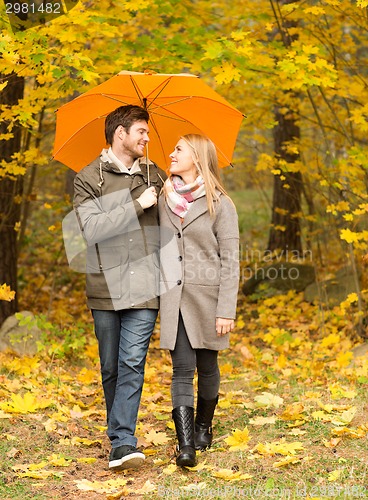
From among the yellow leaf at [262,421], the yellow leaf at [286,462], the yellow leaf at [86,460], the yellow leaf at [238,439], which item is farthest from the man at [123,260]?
the yellow leaf at [262,421]

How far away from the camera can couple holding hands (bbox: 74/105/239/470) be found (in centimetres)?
383

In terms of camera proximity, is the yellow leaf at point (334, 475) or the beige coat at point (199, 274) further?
the beige coat at point (199, 274)

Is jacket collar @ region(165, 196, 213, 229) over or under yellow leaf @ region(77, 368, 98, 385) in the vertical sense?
over

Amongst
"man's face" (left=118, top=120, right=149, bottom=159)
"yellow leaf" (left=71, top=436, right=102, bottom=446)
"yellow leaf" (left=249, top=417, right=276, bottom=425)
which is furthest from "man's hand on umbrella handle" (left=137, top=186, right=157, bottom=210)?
Result: "yellow leaf" (left=249, top=417, right=276, bottom=425)

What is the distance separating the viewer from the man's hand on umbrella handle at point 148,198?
12.3 feet

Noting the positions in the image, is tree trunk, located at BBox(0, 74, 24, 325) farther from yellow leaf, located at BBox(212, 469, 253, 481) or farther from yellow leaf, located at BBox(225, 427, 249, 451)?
yellow leaf, located at BBox(212, 469, 253, 481)

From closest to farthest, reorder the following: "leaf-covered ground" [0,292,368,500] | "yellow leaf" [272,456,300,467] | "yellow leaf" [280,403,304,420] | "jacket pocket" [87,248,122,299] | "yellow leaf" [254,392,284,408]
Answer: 1. "leaf-covered ground" [0,292,368,500]
2. "yellow leaf" [272,456,300,467]
3. "jacket pocket" [87,248,122,299]
4. "yellow leaf" [280,403,304,420]
5. "yellow leaf" [254,392,284,408]

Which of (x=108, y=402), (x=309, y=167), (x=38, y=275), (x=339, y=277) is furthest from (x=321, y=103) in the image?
(x=108, y=402)

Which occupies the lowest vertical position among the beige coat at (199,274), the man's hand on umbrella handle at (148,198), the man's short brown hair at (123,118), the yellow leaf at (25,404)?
the yellow leaf at (25,404)

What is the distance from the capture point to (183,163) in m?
3.89

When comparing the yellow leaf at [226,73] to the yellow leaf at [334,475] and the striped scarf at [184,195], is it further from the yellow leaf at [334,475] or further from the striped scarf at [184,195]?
the yellow leaf at [334,475]

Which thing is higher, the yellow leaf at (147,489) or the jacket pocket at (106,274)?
the jacket pocket at (106,274)

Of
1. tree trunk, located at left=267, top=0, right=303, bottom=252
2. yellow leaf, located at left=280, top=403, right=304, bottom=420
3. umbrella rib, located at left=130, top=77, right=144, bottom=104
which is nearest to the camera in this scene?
umbrella rib, located at left=130, top=77, right=144, bottom=104

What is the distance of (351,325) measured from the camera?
7.45 m
